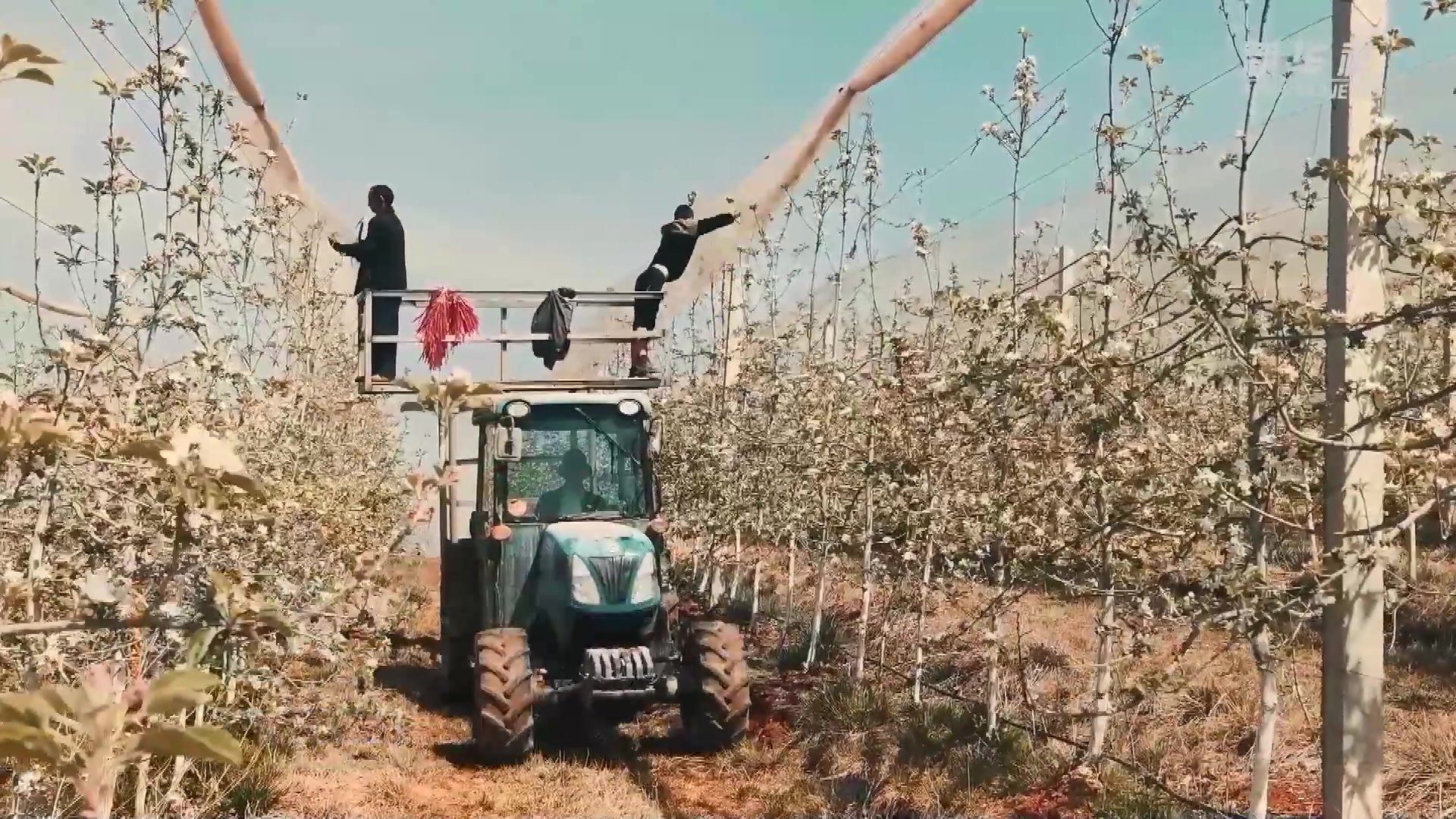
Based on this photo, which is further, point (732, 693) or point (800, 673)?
point (800, 673)

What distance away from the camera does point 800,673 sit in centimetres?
1012

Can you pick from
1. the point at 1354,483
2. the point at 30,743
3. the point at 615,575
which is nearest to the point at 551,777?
the point at 615,575

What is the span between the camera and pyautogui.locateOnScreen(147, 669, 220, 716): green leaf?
894 mm

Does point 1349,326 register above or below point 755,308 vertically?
below

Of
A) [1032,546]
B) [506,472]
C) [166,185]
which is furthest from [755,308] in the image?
[166,185]

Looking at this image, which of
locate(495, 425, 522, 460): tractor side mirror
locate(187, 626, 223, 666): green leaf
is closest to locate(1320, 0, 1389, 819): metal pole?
locate(187, 626, 223, 666): green leaf

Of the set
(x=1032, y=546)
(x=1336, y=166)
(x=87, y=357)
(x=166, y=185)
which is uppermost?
(x=166, y=185)

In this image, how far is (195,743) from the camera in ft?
2.73

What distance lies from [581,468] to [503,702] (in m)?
1.79

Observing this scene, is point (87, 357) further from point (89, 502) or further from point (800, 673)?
point (800, 673)

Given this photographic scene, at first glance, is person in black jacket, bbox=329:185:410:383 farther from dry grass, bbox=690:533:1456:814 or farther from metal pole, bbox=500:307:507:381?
dry grass, bbox=690:533:1456:814

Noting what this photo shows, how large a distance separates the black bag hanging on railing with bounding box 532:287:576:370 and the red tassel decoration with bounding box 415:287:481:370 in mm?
567

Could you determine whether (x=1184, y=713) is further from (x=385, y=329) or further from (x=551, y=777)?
(x=385, y=329)

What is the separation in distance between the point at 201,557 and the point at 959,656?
21.5ft
